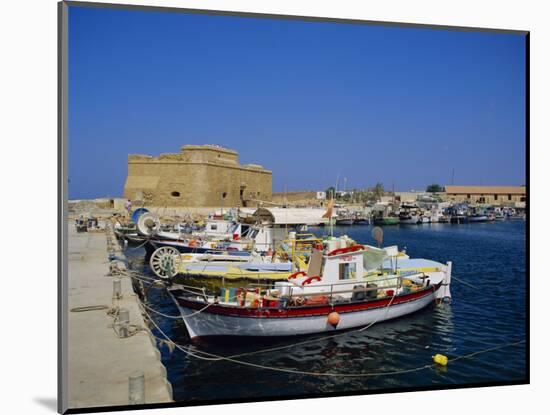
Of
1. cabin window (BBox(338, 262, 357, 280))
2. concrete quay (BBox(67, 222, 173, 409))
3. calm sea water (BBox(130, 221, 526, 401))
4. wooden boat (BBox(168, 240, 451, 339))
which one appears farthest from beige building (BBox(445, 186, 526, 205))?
concrete quay (BBox(67, 222, 173, 409))

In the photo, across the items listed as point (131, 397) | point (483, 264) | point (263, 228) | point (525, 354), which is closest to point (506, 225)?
point (483, 264)

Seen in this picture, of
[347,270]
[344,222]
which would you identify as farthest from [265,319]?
[344,222]

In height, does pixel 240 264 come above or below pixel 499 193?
below

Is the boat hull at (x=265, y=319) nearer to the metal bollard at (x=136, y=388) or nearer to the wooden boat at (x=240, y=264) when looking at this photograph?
the wooden boat at (x=240, y=264)

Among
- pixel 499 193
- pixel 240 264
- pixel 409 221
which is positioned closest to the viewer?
pixel 499 193

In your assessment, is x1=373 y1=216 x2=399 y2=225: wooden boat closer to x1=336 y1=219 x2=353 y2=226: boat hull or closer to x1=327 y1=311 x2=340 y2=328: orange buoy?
x1=336 y1=219 x2=353 y2=226: boat hull

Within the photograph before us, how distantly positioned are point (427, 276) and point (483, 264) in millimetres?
4371

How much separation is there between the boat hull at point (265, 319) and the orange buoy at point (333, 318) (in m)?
0.06

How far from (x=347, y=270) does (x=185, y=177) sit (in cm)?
1563

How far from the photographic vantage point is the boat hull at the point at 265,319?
6.19 meters

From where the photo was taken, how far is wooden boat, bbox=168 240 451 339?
6219 millimetres

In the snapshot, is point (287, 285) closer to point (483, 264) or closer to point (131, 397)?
point (131, 397)

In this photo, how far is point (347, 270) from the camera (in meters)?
6.70

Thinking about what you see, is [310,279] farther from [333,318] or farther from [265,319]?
[265,319]
